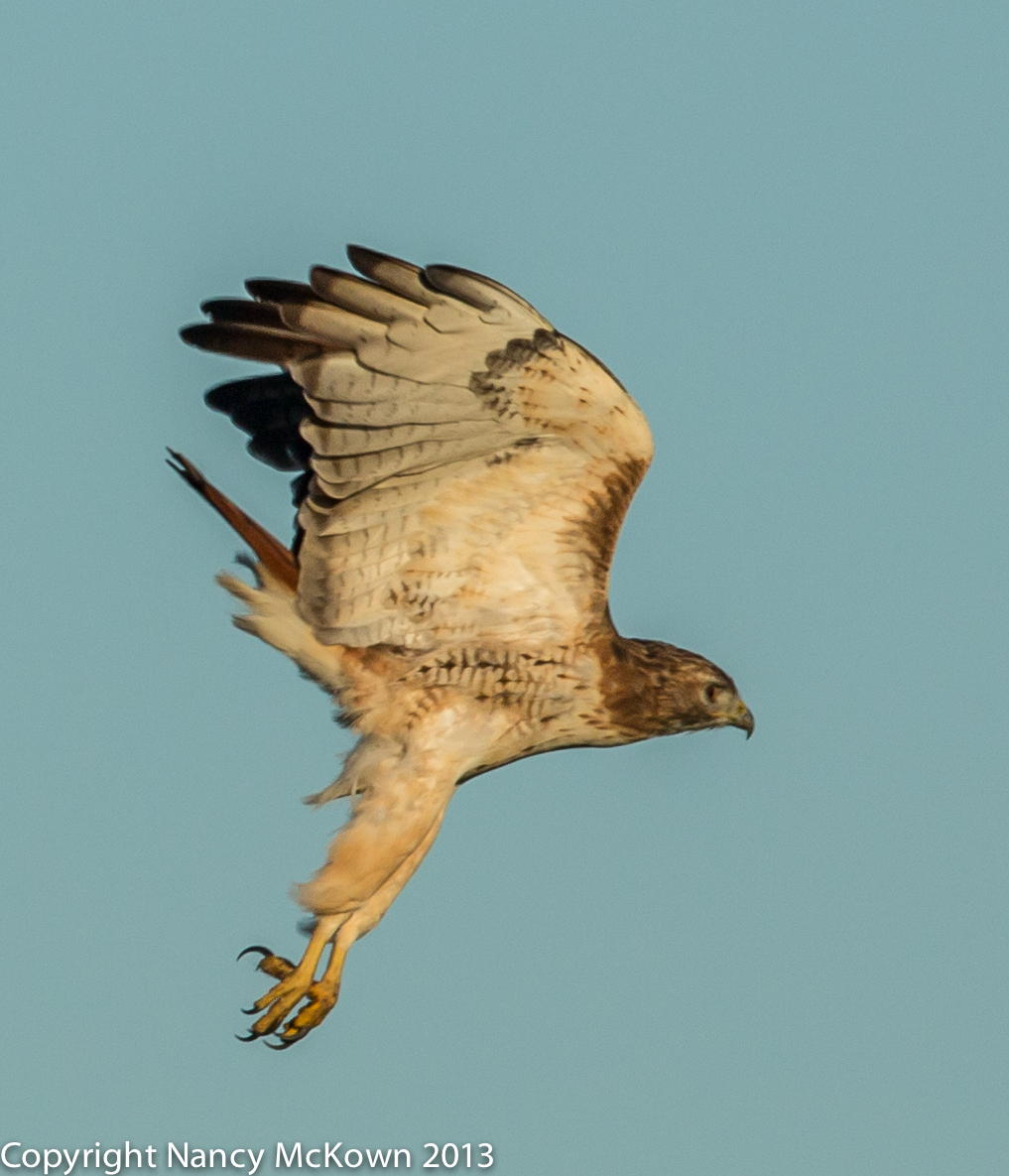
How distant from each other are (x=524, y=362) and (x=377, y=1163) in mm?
3900

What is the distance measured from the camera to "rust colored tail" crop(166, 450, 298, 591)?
379 inches

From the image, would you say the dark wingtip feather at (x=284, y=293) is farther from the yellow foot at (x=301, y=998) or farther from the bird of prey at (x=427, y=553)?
the yellow foot at (x=301, y=998)

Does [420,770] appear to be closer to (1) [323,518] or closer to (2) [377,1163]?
(1) [323,518]

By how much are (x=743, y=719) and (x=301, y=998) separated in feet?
8.24

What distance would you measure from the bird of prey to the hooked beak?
1.44 ft

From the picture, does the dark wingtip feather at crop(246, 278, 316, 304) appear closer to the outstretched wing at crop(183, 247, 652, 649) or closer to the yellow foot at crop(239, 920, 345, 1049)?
the outstretched wing at crop(183, 247, 652, 649)

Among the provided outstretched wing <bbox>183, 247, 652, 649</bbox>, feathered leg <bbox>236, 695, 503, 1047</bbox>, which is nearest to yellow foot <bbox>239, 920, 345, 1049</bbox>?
feathered leg <bbox>236, 695, 503, 1047</bbox>

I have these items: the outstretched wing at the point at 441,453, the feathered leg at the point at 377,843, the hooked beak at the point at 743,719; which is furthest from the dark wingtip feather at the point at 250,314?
the hooked beak at the point at 743,719

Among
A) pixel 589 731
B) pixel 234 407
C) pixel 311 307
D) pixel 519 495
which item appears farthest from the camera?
pixel 234 407

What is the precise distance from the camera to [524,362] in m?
8.80

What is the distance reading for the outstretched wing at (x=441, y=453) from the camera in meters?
8.71

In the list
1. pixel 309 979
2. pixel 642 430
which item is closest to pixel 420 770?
pixel 309 979

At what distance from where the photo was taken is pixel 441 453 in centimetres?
909

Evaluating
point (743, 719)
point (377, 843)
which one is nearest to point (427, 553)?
point (377, 843)
